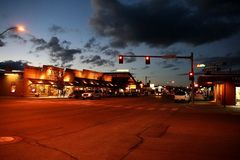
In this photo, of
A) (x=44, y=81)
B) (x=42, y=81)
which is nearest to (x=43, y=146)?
(x=42, y=81)

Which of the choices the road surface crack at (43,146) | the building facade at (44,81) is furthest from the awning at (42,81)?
the road surface crack at (43,146)

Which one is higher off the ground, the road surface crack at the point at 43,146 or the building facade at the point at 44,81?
the building facade at the point at 44,81

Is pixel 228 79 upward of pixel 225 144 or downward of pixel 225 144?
upward

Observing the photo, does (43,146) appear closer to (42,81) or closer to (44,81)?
(42,81)

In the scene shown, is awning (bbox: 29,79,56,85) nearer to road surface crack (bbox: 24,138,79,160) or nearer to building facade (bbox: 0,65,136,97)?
building facade (bbox: 0,65,136,97)

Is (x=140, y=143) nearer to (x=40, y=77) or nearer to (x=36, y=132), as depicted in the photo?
(x=36, y=132)

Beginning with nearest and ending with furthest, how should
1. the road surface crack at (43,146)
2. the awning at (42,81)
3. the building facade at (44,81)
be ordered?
the road surface crack at (43,146) → the building facade at (44,81) → the awning at (42,81)

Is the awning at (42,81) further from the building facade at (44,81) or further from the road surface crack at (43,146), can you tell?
the road surface crack at (43,146)

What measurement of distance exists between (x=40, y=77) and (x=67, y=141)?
56.1 m

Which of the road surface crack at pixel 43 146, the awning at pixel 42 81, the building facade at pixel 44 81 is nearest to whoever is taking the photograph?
the road surface crack at pixel 43 146

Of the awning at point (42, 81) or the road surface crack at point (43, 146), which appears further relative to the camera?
the awning at point (42, 81)

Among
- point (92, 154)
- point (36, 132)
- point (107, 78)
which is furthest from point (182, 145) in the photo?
point (107, 78)

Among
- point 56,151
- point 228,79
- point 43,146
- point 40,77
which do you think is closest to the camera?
point 56,151

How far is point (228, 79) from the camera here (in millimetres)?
41781
